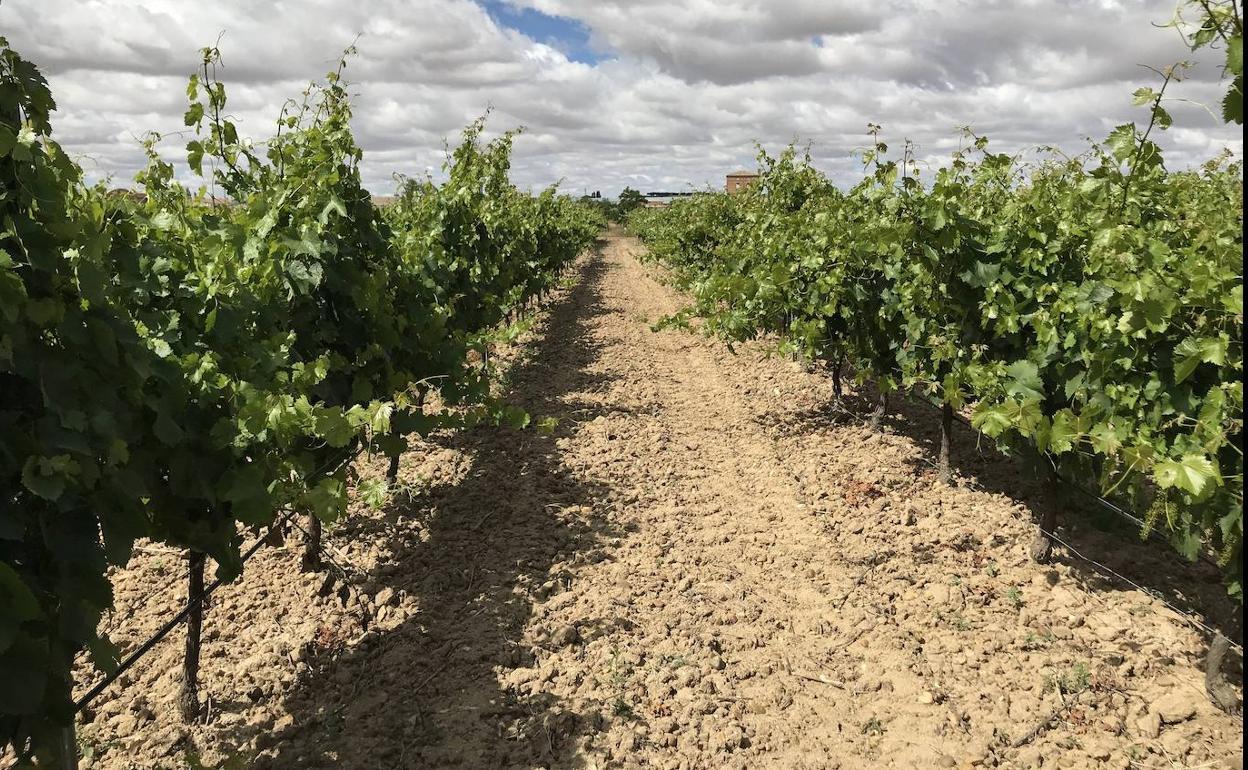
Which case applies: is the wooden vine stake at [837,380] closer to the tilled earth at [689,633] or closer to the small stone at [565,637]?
the tilled earth at [689,633]

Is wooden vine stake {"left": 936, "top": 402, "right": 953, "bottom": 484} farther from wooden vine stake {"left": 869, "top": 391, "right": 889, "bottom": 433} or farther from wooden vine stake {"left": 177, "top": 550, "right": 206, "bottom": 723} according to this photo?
wooden vine stake {"left": 177, "top": 550, "right": 206, "bottom": 723}

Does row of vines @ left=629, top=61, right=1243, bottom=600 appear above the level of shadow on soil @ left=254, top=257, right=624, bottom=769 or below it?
above

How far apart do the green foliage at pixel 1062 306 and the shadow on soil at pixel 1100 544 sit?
0.38m

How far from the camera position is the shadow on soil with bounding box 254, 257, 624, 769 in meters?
3.48

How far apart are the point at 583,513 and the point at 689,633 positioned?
178cm

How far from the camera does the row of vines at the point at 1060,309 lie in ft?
10.1

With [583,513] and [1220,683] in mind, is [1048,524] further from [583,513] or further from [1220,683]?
[583,513]

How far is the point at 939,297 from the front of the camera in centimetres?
560

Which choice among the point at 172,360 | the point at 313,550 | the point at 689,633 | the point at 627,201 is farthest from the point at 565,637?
the point at 627,201

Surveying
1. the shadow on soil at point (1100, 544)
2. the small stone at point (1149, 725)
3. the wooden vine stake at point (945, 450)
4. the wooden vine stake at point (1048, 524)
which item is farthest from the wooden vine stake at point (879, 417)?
the small stone at point (1149, 725)

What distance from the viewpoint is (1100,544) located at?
5.11m

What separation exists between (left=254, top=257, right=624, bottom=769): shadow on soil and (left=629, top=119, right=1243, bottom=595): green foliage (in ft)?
8.28

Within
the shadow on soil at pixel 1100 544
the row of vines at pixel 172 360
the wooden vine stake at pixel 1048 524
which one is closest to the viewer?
the row of vines at pixel 172 360

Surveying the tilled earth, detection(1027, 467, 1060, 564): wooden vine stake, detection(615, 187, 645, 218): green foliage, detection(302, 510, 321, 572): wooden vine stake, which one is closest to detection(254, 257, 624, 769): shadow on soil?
the tilled earth
